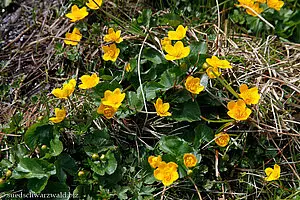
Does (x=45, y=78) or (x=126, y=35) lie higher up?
(x=126, y=35)

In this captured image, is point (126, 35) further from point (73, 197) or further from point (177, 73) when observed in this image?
point (73, 197)

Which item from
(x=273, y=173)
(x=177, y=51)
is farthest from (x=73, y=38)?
(x=273, y=173)

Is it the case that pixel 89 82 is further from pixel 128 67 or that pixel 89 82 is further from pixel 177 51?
pixel 177 51

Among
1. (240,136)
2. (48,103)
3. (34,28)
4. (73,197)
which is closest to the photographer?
(73,197)

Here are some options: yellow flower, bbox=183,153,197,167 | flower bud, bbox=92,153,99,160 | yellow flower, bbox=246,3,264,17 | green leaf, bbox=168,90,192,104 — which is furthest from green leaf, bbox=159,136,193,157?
yellow flower, bbox=246,3,264,17

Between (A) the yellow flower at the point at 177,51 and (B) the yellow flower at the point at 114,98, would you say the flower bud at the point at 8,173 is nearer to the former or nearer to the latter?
(B) the yellow flower at the point at 114,98

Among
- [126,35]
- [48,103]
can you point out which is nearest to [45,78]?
[48,103]

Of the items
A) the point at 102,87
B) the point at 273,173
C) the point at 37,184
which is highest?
the point at 102,87

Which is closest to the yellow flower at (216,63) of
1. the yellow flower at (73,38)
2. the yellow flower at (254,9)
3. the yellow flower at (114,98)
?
the yellow flower at (114,98)
